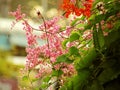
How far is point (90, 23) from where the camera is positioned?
662mm

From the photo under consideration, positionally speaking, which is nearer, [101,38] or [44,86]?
[101,38]

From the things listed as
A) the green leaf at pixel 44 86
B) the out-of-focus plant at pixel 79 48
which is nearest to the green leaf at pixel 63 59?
the out-of-focus plant at pixel 79 48

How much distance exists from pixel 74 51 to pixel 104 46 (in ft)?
0.23

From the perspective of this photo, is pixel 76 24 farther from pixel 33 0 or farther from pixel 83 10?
pixel 33 0

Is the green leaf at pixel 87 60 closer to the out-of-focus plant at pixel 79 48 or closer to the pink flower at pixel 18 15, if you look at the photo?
the out-of-focus plant at pixel 79 48

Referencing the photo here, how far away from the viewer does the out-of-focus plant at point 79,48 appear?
63cm

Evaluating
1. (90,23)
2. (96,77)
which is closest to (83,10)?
(90,23)

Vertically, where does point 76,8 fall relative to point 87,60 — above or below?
above

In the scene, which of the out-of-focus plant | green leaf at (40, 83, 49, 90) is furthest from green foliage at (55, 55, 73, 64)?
green leaf at (40, 83, 49, 90)

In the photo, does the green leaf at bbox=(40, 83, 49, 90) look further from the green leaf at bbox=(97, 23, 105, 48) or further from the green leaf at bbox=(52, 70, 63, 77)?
the green leaf at bbox=(97, 23, 105, 48)

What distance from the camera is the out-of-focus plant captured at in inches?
25.0

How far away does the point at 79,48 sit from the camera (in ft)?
2.31

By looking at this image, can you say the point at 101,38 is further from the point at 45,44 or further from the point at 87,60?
the point at 45,44

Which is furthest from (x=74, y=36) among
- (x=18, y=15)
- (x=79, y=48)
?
(x=18, y=15)
